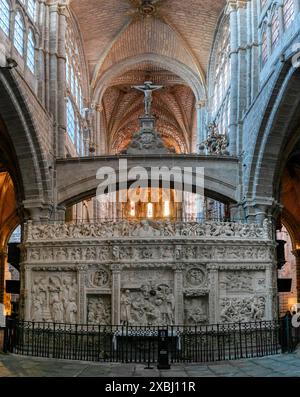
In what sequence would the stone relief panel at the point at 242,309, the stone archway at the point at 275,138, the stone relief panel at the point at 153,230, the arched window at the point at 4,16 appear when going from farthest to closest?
the arched window at the point at 4,16 < the stone archway at the point at 275,138 < the stone relief panel at the point at 153,230 < the stone relief panel at the point at 242,309

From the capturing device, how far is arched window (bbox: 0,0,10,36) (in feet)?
60.4

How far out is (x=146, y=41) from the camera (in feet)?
113

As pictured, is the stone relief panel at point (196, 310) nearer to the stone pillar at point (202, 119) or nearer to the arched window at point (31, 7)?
the arched window at point (31, 7)

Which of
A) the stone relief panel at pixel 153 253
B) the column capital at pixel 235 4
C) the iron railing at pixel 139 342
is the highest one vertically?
the column capital at pixel 235 4

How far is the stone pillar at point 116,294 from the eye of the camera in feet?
50.6

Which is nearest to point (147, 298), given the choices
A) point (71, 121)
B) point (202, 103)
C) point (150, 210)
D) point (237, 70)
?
point (237, 70)

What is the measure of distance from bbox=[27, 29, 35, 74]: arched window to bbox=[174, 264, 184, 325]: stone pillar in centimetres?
1004

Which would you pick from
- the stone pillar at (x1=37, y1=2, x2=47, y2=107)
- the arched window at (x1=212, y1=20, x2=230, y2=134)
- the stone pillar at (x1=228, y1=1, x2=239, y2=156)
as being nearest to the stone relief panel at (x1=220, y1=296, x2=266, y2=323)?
the stone pillar at (x1=228, y1=1, x2=239, y2=156)

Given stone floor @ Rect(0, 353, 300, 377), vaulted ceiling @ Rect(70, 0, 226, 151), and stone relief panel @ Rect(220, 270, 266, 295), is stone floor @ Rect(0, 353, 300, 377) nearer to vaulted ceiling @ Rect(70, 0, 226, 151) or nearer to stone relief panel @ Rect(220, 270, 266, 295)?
stone relief panel @ Rect(220, 270, 266, 295)

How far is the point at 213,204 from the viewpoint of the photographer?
102ft

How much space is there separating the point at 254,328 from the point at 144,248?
3.54 meters

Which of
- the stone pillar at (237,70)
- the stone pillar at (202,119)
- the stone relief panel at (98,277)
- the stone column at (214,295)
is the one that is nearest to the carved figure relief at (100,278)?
the stone relief panel at (98,277)

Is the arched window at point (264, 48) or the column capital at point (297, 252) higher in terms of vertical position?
the arched window at point (264, 48)

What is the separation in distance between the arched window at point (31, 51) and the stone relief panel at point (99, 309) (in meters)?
9.60
